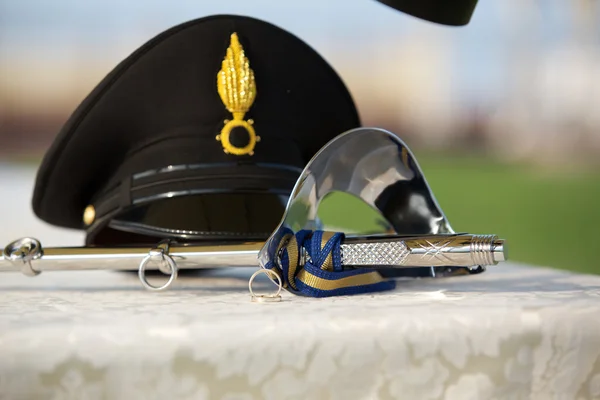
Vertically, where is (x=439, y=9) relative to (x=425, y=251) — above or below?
above

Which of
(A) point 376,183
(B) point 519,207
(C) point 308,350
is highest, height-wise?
(B) point 519,207

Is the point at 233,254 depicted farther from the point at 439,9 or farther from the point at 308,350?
the point at 439,9

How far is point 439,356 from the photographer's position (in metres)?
0.47

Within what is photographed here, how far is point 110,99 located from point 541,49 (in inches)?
277

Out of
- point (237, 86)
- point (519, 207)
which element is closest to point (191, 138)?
point (237, 86)

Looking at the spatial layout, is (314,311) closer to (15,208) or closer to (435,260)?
(435,260)

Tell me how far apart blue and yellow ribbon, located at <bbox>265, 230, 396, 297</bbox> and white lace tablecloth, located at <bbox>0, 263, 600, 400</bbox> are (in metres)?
0.03

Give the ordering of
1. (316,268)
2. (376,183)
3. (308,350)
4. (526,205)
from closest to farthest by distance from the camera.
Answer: (308,350)
(316,268)
(376,183)
(526,205)

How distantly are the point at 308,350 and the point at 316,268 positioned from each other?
4.6 inches

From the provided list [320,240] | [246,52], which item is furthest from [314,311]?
[246,52]

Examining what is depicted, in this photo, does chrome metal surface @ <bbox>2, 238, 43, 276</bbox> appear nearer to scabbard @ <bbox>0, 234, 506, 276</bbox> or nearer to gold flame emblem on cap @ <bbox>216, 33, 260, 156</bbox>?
scabbard @ <bbox>0, 234, 506, 276</bbox>

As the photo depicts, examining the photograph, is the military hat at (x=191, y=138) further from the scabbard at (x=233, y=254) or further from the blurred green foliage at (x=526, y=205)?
the blurred green foliage at (x=526, y=205)

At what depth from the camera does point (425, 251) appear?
553mm

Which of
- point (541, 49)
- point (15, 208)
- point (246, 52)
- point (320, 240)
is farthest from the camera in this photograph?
point (541, 49)
